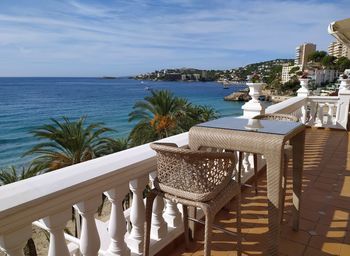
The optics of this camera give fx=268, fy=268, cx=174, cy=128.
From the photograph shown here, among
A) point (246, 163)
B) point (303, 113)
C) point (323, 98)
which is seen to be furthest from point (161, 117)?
point (246, 163)

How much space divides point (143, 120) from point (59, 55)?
4006 centimetres

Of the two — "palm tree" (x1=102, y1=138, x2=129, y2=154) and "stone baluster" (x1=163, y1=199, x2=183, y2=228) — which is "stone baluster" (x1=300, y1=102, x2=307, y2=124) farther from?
"palm tree" (x1=102, y1=138, x2=129, y2=154)

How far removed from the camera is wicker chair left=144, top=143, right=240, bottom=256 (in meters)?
1.42

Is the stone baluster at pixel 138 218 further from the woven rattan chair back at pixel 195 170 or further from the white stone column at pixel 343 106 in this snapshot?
the white stone column at pixel 343 106

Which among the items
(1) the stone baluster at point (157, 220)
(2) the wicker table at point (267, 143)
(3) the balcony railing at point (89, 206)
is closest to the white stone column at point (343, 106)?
(2) the wicker table at point (267, 143)

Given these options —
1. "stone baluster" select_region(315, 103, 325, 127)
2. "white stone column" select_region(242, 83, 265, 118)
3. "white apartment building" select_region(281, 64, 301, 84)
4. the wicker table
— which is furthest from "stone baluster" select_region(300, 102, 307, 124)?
"white apartment building" select_region(281, 64, 301, 84)

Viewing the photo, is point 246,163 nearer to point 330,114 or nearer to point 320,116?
point 320,116

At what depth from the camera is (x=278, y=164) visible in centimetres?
164

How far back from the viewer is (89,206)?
135 cm

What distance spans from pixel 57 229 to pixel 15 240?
0.68 feet

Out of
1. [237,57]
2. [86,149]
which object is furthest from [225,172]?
[237,57]

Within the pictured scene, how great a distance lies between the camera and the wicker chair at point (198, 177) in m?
1.42

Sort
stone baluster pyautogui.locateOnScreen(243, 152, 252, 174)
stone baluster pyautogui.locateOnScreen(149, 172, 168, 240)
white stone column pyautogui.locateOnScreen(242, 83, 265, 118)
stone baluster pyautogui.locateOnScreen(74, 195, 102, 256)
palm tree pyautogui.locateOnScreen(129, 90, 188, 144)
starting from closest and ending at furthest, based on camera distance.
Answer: stone baluster pyautogui.locateOnScreen(74, 195, 102, 256), stone baluster pyautogui.locateOnScreen(149, 172, 168, 240), stone baluster pyautogui.locateOnScreen(243, 152, 252, 174), white stone column pyautogui.locateOnScreen(242, 83, 265, 118), palm tree pyautogui.locateOnScreen(129, 90, 188, 144)

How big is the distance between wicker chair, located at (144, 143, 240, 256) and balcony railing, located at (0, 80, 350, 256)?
0.67 feet
